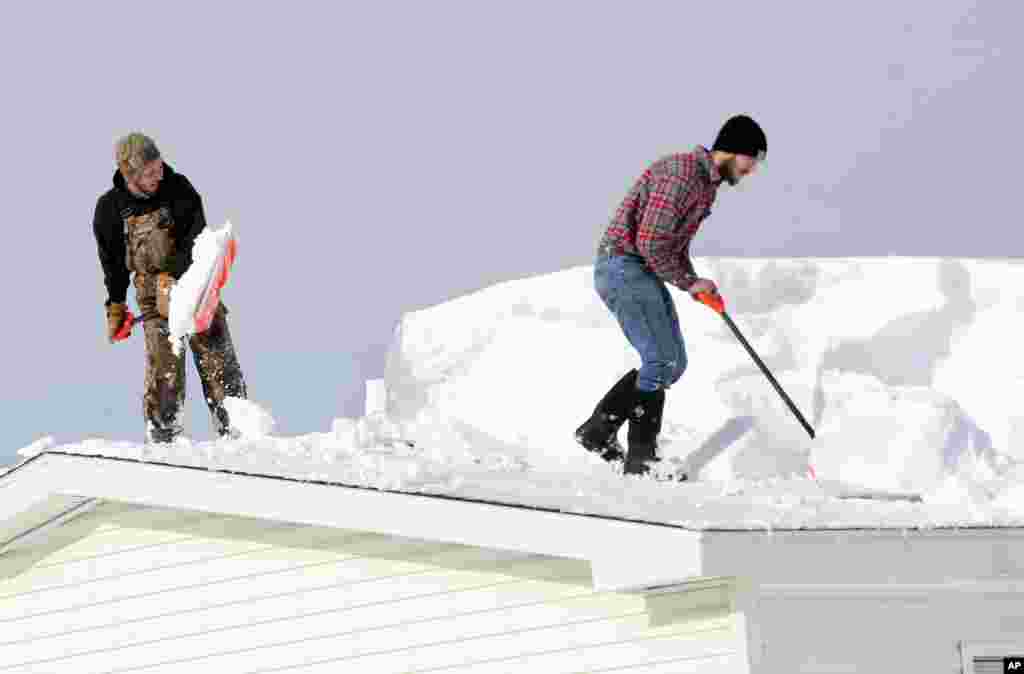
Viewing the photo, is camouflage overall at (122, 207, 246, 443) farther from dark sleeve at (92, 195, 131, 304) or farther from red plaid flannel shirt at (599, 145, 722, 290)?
red plaid flannel shirt at (599, 145, 722, 290)

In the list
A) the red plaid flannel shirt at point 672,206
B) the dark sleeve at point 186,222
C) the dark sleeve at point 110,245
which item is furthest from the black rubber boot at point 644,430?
the dark sleeve at point 110,245

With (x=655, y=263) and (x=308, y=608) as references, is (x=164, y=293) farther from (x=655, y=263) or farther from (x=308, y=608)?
(x=655, y=263)

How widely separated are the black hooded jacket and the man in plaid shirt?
2.28m

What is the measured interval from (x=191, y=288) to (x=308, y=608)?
7.35ft

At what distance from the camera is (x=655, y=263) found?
9430 millimetres

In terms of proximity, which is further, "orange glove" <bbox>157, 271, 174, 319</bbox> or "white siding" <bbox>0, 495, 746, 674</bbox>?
"orange glove" <bbox>157, 271, 174, 319</bbox>

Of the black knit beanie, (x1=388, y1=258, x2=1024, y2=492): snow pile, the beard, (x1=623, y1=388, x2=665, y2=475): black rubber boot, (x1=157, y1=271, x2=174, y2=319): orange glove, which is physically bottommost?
(x1=623, y1=388, x2=665, y2=475): black rubber boot

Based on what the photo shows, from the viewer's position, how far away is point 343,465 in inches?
324

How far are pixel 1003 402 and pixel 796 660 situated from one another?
581 inches

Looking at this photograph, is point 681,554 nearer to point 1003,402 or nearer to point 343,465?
point 343,465

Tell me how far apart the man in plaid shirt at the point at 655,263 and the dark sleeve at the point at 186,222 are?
225 cm

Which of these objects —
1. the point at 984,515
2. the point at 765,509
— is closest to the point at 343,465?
the point at 765,509

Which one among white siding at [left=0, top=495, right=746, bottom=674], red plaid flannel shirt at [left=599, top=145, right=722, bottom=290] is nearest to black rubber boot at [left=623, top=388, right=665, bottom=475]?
red plaid flannel shirt at [left=599, top=145, right=722, bottom=290]

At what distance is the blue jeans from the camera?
953cm
